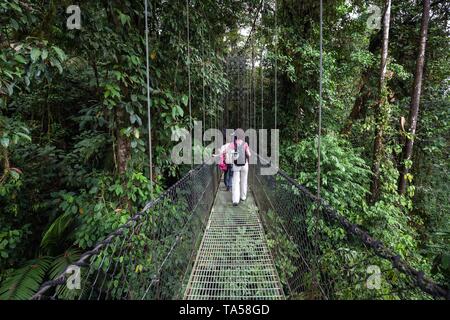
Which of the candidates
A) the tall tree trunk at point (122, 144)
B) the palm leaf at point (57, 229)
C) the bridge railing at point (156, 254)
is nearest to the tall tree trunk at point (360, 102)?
the bridge railing at point (156, 254)

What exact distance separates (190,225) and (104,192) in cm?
69

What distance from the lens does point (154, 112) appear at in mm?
2068

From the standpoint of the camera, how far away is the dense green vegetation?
5.32 ft

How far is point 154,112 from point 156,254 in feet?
3.82

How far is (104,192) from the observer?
1884 mm

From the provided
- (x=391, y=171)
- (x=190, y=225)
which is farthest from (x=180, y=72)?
(x=391, y=171)

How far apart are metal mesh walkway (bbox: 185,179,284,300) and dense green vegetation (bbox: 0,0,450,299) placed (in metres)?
0.64

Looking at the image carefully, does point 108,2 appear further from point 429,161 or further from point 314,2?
point 429,161

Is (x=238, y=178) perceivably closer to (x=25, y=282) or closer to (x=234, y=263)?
(x=234, y=263)

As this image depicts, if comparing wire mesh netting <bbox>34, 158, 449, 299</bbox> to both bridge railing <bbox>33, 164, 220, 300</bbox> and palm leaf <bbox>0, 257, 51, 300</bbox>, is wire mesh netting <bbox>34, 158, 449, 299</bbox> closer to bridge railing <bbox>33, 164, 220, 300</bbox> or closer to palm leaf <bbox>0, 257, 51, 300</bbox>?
bridge railing <bbox>33, 164, 220, 300</bbox>

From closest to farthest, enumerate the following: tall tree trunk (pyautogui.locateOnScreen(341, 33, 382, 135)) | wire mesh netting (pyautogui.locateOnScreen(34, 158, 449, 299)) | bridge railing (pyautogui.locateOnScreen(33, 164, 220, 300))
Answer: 1. wire mesh netting (pyautogui.locateOnScreen(34, 158, 449, 299))
2. bridge railing (pyautogui.locateOnScreen(33, 164, 220, 300))
3. tall tree trunk (pyautogui.locateOnScreen(341, 33, 382, 135))

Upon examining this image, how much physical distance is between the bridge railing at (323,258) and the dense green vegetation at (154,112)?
1.05ft

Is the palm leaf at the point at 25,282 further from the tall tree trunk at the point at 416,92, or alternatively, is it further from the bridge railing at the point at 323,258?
the tall tree trunk at the point at 416,92

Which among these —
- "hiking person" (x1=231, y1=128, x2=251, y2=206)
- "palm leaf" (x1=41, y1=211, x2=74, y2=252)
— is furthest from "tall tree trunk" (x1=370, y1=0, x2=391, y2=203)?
"palm leaf" (x1=41, y1=211, x2=74, y2=252)
